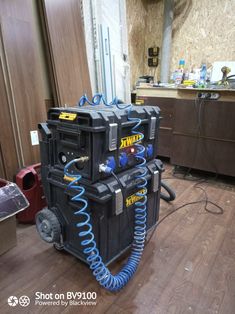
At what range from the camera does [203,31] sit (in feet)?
9.64

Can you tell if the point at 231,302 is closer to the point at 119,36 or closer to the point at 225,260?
the point at 225,260

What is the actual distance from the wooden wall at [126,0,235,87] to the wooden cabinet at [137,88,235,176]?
36.7 inches

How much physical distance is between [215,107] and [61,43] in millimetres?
1511

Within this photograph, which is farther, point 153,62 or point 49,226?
point 153,62

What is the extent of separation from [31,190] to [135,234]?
791mm

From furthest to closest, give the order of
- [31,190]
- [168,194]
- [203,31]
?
1. [203,31]
2. [168,194]
3. [31,190]

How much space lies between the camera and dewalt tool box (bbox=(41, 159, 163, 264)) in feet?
3.49

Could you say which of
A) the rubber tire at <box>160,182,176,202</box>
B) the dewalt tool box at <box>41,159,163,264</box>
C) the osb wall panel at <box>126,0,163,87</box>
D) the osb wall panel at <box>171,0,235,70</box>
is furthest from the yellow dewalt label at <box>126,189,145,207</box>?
the osb wall panel at <box>171,0,235,70</box>

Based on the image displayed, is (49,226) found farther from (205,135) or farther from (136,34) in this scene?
(136,34)

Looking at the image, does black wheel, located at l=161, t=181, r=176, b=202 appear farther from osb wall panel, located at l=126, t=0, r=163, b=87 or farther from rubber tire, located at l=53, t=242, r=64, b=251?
osb wall panel, located at l=126, t=0, r=163, b=87

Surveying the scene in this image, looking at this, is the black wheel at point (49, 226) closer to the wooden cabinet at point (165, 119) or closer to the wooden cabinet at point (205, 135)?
the wooden cabinet at point (205, 135)

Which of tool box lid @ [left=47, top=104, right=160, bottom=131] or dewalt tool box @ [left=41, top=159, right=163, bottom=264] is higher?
tool box lid @ [left=47, top=104, right=160, bottom=131]

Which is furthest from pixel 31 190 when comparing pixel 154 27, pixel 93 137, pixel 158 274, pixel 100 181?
pixel 154 27

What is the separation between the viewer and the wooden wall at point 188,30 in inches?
111
